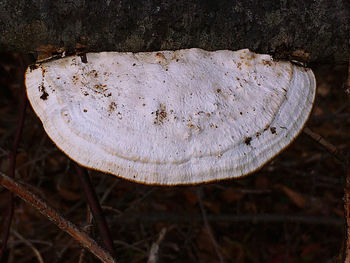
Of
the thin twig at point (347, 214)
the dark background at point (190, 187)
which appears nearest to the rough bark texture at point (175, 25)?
the dark background at point (190, 187)

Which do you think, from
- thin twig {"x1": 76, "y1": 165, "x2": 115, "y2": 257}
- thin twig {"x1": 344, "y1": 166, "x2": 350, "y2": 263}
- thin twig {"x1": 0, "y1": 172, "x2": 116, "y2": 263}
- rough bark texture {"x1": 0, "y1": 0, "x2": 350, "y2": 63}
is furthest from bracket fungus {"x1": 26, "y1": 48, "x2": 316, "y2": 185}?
thin twig {"x1": 76, "y1": 165, "x2": 115, "y2": 257}

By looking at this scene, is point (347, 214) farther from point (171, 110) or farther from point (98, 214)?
point (98, 214)

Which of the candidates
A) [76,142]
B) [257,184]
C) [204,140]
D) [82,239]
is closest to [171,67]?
[204,140]

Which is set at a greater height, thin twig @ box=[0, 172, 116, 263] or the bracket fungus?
the bracket fungus

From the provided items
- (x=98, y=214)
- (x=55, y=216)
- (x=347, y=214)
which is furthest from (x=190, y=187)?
(x=55, y=216)

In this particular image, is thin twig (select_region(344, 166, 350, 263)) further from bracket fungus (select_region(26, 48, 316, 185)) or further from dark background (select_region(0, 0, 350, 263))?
dark background (select_region(0, 0, 350, 263))

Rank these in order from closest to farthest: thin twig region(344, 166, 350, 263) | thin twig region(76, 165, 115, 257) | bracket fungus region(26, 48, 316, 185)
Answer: bracket fungus region(26, 48, 316, 185)
thin twig region(344, 166, 350, 263)
thin twig region(76, 165, 115, 257)
